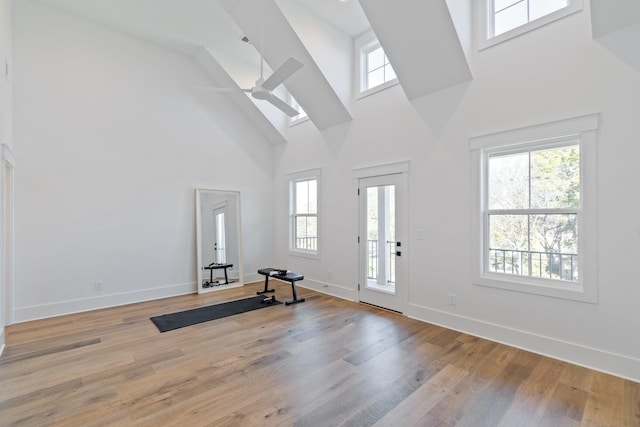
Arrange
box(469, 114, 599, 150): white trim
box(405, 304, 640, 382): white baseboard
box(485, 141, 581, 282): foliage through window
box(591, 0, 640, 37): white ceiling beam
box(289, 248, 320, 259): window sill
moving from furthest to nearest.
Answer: box(289, 248, 320, 259): window sill < box(485, 141, 581, 282): foliage through window < box(469, 114, 599, 150): white trim < box(405, 304, 640, 382): white baseboard < box(591, 0, 640, 37): white ceiling beam

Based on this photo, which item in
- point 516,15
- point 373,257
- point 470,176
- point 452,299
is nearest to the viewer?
point 516,15

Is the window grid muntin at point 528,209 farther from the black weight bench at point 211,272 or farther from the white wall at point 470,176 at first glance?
the black weight bench at point 211,272

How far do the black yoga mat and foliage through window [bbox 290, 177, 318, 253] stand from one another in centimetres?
148

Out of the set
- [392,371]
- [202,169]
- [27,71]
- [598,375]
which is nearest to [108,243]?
[202,169]

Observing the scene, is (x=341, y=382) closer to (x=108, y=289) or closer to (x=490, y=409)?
(x=490, y=409)

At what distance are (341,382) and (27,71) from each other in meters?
5.54

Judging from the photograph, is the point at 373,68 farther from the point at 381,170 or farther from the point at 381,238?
the point at 381,238

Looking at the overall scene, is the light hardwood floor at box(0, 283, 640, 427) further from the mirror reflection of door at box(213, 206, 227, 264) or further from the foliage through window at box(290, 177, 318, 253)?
the foliage through window at box(290, 177, 318, 253)

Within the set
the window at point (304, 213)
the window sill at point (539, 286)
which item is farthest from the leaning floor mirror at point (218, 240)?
the window sill at point (539, 286)

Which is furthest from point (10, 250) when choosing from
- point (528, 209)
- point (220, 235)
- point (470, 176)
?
point (528, 209)

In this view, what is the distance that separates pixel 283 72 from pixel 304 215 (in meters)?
3.36

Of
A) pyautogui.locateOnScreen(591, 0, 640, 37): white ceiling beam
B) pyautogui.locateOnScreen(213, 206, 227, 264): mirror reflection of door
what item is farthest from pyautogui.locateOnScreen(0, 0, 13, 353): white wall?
pyautogui.locateOnScreen(591, 0, 640, 37): white ceiling beam

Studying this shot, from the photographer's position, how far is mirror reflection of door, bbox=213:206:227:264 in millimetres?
5711

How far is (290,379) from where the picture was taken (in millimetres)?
2562
